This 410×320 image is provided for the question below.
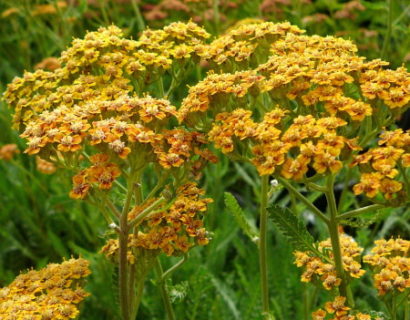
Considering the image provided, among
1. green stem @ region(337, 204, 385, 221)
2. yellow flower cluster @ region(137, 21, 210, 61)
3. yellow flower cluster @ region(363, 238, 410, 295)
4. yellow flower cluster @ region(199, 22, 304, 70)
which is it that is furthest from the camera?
yellow flower cluster @ region(137, 21, 210, 61)

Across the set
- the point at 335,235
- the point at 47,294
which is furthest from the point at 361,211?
the point at 47,294

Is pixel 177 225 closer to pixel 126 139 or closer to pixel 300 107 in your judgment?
pixel 126 139

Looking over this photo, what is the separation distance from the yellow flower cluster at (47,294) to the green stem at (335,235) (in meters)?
0.80

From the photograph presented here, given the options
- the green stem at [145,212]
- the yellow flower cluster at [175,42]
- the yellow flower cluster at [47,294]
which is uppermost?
the yellow flower cluster at [175,42]

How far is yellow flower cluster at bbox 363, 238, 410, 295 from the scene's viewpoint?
6.72ft

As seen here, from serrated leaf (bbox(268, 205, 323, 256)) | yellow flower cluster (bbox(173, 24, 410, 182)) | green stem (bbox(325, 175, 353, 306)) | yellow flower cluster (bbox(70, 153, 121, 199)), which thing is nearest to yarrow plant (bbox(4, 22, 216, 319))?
yellow flower cluster (bbox(70, 153, 121, 199))

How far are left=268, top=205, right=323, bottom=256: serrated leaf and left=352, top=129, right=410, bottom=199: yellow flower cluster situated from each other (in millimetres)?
267

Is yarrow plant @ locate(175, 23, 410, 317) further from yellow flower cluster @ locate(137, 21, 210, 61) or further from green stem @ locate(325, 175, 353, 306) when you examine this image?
yellow flower cluster @ locate(137, 21, 210, 61)

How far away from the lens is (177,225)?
215 centimetres

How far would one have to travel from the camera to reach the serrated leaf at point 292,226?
2.06m

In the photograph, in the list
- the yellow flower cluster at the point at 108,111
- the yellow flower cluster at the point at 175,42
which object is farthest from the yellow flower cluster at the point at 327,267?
the yellow flower cluster at the point at 175,42

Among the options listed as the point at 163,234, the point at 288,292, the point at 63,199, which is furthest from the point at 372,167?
the point at 63,199

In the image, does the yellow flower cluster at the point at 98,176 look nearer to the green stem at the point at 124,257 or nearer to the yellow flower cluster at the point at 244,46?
the green stem at the point at 124,257

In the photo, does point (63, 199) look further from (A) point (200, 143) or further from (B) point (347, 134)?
(B) point (347, 134)
